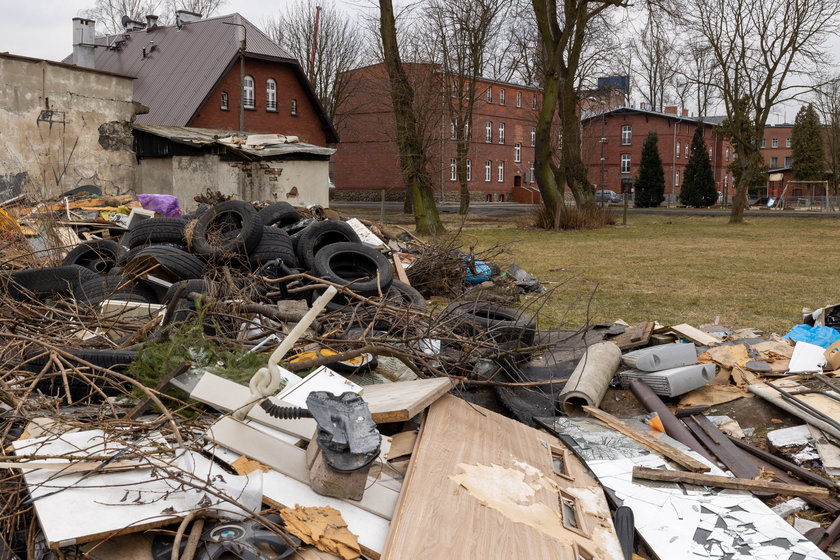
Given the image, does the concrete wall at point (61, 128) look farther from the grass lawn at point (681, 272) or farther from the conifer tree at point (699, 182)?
the conifer tree at point (699, 182)

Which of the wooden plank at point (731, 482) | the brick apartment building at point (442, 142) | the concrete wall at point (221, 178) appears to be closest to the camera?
the wooden plank at point (731, 482)

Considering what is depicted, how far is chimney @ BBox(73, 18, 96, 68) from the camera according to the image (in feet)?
94.9

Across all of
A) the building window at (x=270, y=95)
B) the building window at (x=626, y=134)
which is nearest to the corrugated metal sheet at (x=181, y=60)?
the building window at (x=270, y=95)

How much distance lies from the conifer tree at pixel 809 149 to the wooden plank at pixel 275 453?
2570 inches

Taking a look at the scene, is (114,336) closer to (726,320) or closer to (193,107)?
(726,320)

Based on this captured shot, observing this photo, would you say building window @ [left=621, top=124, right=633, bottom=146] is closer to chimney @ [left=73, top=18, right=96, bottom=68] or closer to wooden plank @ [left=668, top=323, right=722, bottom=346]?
chimney @ [left=73, top=18, right=96, bottom=68]

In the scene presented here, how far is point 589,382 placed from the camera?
5172mm

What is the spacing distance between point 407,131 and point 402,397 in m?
18.2

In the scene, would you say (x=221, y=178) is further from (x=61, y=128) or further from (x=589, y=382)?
(x=589, y=382)

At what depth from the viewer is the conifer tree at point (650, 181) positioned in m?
52.6

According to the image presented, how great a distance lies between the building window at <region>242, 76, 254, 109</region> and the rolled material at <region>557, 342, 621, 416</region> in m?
29.8

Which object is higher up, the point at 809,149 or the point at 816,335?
the point at 809,149

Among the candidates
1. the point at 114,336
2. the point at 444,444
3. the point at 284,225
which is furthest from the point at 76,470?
the point at 284,225

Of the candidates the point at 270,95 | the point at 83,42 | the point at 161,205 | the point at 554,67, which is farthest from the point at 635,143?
the point at 161,205
